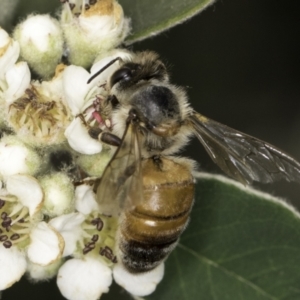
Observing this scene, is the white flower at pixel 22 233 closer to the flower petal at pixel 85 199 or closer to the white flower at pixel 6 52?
the flower petal at pixel 85 199

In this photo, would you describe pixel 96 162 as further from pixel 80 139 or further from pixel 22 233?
pixel 22 233

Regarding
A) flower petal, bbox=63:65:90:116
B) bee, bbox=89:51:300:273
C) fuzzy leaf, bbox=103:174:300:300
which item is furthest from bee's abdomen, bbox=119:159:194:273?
fuzzy leaf, bbox=103:174:300:300

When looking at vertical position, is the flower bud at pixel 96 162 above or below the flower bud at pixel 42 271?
above

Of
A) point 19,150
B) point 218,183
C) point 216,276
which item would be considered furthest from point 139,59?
point 216,276

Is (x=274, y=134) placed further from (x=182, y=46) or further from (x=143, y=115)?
Answer: (x=143, y=115)

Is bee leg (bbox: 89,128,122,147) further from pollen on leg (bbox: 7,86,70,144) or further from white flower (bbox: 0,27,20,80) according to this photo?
white flower (bbox: 0,27,20,80)

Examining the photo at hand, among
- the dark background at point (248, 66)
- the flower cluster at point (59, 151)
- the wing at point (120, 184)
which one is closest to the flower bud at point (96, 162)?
the flower cluster at point (59, 151)
